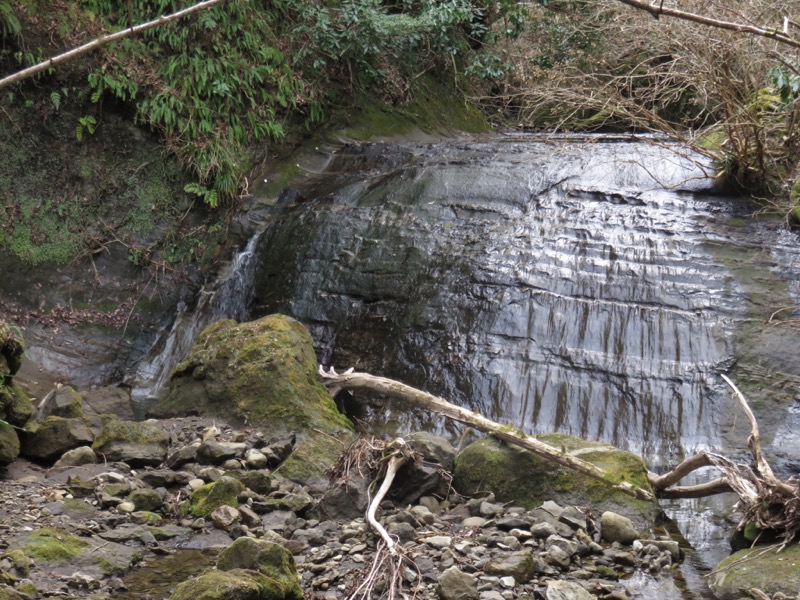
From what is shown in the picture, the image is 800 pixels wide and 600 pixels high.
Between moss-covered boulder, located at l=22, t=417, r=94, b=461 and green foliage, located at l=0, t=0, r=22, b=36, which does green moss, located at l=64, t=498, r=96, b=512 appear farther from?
green foliage, located at l=0, t=0, r=22, b=36

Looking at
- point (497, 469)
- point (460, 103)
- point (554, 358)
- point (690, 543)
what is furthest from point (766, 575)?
point (460, 103)

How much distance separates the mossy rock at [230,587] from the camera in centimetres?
335

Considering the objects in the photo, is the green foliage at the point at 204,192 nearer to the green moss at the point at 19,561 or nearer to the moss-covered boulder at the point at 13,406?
the moss-covered boulder at the point at 13,406

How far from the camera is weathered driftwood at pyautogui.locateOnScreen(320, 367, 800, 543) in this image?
14.7 feet

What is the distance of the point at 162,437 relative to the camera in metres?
5.84

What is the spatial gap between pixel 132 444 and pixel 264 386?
120 cm

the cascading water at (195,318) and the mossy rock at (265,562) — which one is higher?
the mossy rock at (265,562)

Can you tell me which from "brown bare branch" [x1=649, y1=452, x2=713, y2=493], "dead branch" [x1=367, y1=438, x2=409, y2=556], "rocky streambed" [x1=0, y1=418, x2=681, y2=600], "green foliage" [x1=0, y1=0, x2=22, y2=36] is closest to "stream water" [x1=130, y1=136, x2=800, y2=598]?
"brown bare branch" [x1=649, y1=452, x2=713, y2=493]

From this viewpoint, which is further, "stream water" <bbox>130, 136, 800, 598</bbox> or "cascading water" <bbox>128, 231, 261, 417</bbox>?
"cascading water" <bbox>128, 231, 261, 417</bbox>

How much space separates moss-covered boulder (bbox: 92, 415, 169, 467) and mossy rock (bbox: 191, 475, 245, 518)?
0.78 m

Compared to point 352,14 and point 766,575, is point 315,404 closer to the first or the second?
point 766,575

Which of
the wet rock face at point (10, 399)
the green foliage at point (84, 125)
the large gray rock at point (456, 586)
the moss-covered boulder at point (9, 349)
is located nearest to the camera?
the large gray rock at point (456, 586)

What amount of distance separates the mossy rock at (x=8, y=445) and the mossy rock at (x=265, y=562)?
2341 millimetres

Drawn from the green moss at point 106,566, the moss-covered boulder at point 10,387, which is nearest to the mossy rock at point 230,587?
the green moss at point 106,566
